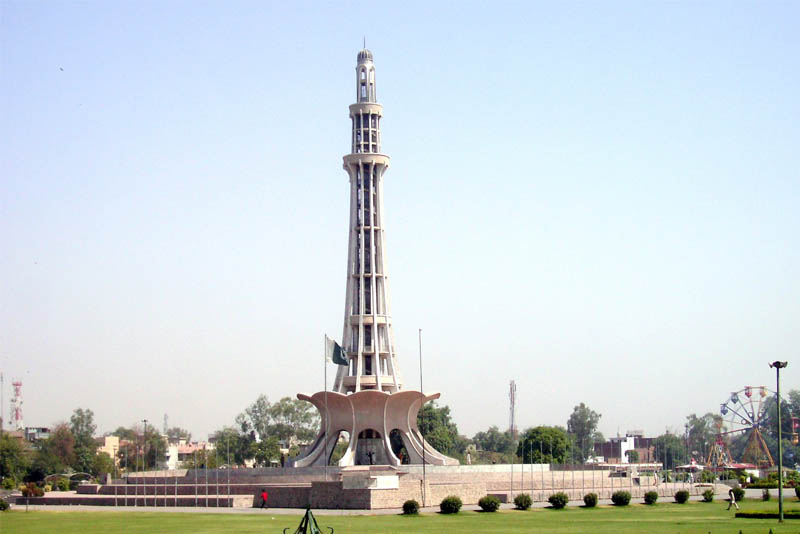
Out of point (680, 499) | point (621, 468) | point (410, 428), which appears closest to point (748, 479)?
point (621, 468)

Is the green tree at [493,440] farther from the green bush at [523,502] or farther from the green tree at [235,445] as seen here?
the green bush at [523,502]

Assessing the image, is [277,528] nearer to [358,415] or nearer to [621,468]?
[358,415]

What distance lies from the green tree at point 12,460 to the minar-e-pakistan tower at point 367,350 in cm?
2513

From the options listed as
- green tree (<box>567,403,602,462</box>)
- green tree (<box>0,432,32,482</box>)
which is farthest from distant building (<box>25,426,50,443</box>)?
green tree (<box>567,403,602,462</box>)

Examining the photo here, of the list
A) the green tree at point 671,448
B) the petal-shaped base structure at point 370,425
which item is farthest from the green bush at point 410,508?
the green tree at point 671,448

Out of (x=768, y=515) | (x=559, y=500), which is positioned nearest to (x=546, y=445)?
(x=559, y=500)

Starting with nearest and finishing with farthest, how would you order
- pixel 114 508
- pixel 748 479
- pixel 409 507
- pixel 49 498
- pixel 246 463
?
pixel 409 507 → pixel 114 508 → pixel 49 498 → pixel 748 479 → pixel 246 463

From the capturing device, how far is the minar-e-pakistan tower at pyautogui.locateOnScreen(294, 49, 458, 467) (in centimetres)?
6531

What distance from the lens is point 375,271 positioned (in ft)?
219

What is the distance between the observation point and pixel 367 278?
221ft

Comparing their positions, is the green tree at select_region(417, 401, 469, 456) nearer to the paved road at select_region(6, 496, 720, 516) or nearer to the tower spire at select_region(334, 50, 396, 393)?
the tower spire at select_region(334, 50, 396, 393)

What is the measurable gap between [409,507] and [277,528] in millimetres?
8116

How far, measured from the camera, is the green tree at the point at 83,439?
90688 mm

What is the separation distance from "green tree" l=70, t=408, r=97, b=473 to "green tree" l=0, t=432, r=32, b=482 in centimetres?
789
